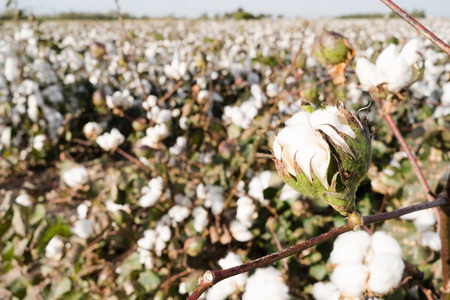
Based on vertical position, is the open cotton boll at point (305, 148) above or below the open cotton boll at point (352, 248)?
above

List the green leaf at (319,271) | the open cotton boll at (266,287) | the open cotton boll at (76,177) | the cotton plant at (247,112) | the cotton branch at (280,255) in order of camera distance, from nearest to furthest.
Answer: the cotton branch at (280,255) → the open cotton boll at (266,287) → the green leaf at (319,271) → the open cotton boll at (76,177) → the cotton plant at (247,112)

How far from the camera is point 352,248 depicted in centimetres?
58

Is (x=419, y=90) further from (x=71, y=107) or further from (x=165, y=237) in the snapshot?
(x=71, y=107)

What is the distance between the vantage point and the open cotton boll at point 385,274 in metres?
0.53

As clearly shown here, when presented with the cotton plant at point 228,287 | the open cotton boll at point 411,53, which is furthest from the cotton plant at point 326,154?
the cotton plant at point 228,287

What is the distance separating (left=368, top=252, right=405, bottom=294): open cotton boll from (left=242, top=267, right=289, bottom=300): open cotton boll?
0.67 feet

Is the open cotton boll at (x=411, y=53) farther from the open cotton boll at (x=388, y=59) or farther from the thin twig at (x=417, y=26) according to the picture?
the thin twig at (x=417, y=26)

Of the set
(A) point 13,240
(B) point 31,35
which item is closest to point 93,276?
(A) point 13,240

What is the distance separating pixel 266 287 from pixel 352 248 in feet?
0.66

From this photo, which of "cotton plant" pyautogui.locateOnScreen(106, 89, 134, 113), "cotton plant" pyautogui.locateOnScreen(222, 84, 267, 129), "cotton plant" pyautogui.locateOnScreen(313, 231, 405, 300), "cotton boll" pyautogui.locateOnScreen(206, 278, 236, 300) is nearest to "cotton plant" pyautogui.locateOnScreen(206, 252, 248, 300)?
"cotton boll" pyautogui.locateOnScreen(206, 278, 236, 300)

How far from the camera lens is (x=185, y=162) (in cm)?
164

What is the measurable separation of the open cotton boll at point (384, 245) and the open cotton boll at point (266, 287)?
0.20 m

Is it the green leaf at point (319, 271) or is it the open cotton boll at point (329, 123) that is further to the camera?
the green leaf at point (319, 271)

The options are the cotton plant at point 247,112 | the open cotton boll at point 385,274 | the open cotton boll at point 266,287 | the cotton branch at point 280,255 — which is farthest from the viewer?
the cotton plant at point 247,112
